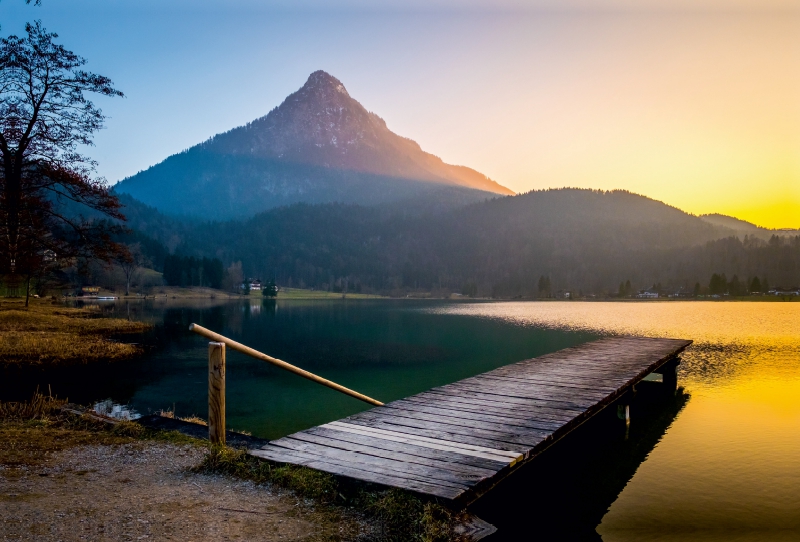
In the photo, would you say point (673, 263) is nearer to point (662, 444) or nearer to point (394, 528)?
point (662, 444)

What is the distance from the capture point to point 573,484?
1113 centimetres

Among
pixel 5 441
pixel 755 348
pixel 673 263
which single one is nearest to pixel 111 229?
pixel 5 441

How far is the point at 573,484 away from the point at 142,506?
8519 millimetres

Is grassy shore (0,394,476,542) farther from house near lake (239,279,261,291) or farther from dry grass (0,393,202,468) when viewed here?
house near lake (239,279,261,291)

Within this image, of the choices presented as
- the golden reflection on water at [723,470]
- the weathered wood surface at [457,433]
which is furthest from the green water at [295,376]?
the golden reflection on water at [723,470]

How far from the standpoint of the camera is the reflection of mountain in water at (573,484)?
894 cm

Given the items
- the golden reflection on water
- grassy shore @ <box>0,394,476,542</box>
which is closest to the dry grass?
grassy shore @ <box>0,394,476,542</box>

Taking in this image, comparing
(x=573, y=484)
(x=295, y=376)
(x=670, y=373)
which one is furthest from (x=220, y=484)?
(x=670, y=373)

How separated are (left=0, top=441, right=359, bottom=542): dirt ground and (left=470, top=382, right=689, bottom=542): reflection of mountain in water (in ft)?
12.2

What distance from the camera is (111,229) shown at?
27250 millimetres

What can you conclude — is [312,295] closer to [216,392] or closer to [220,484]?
[216,392]

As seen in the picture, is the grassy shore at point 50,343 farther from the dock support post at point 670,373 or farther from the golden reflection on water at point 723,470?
the dock support post at point 670,373

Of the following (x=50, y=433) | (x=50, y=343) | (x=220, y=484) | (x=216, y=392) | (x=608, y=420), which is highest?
(x=216, y=392)

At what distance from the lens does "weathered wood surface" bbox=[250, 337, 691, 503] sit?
6.77 m
